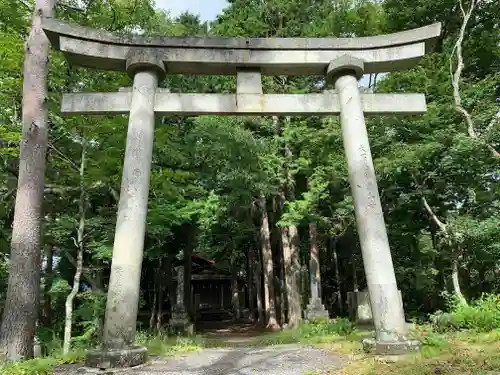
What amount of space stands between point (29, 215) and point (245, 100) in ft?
14.5

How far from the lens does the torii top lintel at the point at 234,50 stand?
657 centimetres

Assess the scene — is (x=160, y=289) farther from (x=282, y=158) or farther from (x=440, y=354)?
(x=440, y=354)

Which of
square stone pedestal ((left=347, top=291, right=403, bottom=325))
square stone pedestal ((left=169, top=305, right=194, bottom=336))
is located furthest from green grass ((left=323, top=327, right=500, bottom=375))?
square stone pedestal ((left=169, top=305, right=194, bottom=336))

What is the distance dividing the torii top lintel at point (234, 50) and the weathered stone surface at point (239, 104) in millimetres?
577

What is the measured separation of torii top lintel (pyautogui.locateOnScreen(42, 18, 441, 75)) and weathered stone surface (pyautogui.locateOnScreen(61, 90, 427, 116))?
577mm

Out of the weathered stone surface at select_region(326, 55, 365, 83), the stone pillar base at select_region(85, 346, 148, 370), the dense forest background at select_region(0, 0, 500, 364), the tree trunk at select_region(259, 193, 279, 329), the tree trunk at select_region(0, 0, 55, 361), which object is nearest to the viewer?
the stone pillar base at select_region(85, 346, 148, 370)

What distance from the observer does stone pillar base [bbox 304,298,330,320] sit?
1426 centimetres

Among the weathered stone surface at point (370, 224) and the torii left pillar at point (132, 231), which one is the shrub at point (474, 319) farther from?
the torii left pillar at point (132, 231)

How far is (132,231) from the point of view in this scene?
5770 millimetres

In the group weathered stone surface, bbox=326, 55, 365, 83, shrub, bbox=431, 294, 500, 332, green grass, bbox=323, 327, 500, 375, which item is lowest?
green grass, bbox=323, 327, 500, 375

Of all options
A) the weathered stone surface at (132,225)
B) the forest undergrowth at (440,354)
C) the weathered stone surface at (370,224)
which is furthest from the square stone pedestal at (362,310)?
the weathered stone surface at (132,225)

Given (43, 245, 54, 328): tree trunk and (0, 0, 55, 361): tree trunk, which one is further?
(43, 245, 54, 328): tree trunk

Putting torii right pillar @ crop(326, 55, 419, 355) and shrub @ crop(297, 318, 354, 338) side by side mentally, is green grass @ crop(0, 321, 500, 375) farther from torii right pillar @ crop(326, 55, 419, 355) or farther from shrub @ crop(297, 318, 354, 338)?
shrub @ crop(297, 318, 354, 338)

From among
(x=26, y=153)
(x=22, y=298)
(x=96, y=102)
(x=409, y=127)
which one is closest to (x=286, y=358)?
(x=22, y=298)
